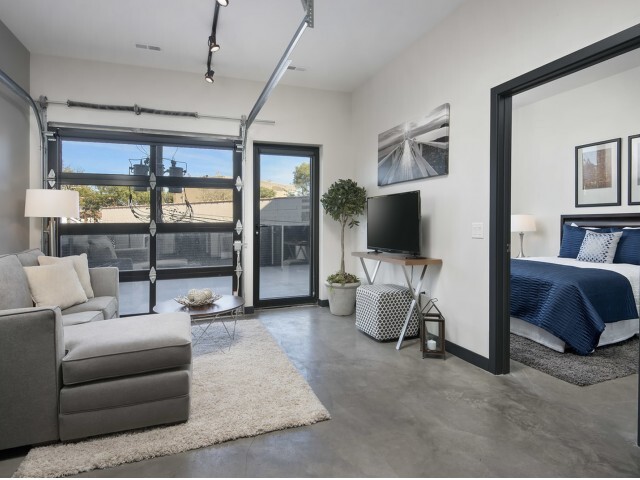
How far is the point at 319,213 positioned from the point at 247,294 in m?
1.55

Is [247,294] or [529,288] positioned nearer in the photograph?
[529,288]

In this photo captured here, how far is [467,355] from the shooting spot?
3.16 meters

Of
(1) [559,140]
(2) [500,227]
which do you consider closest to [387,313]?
(2) [500,227]

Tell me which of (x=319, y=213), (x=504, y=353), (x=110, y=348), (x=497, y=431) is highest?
(x=319, y=213)

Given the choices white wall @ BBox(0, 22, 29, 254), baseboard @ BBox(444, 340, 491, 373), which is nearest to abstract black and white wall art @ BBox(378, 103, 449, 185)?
baseboard @ BBox(444, 340, 491, 373)

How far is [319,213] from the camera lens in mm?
5281

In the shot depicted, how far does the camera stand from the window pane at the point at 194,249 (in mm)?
4602

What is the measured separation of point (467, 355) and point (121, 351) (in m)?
2.71

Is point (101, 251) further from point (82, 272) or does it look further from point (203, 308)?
point (203, 308)

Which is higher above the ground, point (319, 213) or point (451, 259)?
point (319, 213)

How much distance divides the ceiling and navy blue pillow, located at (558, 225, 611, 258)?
337 centimetres

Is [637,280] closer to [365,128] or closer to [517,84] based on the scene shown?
[517,84]

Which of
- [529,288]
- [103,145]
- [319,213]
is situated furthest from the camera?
[319,213]

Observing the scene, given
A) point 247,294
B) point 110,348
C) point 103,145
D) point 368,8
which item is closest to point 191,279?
point 247,294
